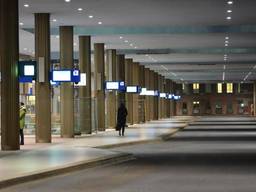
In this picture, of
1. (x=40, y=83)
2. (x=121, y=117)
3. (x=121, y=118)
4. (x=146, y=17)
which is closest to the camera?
(x=40, y=83)

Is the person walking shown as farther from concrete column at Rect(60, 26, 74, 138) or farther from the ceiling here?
the ceiling

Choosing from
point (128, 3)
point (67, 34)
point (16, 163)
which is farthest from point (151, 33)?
point (16, 163)

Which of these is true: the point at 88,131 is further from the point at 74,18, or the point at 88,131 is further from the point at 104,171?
the point at 104,171

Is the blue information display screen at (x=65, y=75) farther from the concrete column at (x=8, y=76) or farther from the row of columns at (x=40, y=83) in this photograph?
the concrete column at (x=8, y=76)

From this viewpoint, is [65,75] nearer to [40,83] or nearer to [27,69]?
[40,83]

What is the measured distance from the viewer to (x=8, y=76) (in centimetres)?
2922

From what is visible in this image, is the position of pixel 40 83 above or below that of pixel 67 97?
above

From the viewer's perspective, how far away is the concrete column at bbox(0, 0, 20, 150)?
95.6 ft

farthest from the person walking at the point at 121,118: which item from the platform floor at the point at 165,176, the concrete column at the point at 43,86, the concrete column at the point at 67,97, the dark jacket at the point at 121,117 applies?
the platform floor at the point at 165,176

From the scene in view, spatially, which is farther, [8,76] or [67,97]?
[67,97]

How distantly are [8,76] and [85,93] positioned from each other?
18.5 metres

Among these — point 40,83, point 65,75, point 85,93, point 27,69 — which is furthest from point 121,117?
point 27,69

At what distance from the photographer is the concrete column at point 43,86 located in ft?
120

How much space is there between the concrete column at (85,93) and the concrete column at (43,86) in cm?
957
